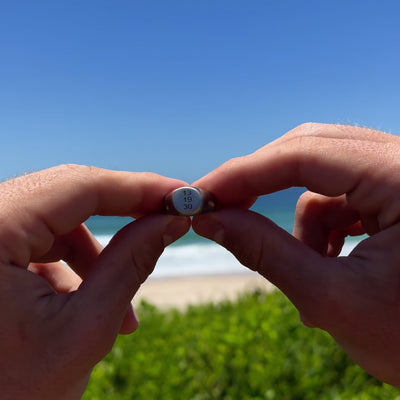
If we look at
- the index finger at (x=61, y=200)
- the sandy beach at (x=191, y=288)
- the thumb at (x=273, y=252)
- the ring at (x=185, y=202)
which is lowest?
the sandy beach at (x=191, y=288)

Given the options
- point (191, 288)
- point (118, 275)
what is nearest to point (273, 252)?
point (118, 275)

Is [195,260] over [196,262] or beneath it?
beneath

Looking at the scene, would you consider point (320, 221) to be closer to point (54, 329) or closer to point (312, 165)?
point (312, 165)

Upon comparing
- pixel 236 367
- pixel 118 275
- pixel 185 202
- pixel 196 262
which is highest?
pixel 185 202

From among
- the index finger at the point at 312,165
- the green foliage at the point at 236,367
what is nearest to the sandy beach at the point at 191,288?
the green foliage at the point at 236,367

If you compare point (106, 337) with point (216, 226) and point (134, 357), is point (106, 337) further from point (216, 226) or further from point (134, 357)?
point (134, 357)

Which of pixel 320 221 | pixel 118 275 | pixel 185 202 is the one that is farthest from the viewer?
pixel 320 221

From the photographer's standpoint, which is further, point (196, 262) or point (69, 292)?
point (196, 262)

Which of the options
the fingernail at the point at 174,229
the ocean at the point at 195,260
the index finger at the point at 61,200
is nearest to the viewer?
the index finger at the point at 61,200

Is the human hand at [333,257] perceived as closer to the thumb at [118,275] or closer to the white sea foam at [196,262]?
the thumb at [118,275]
